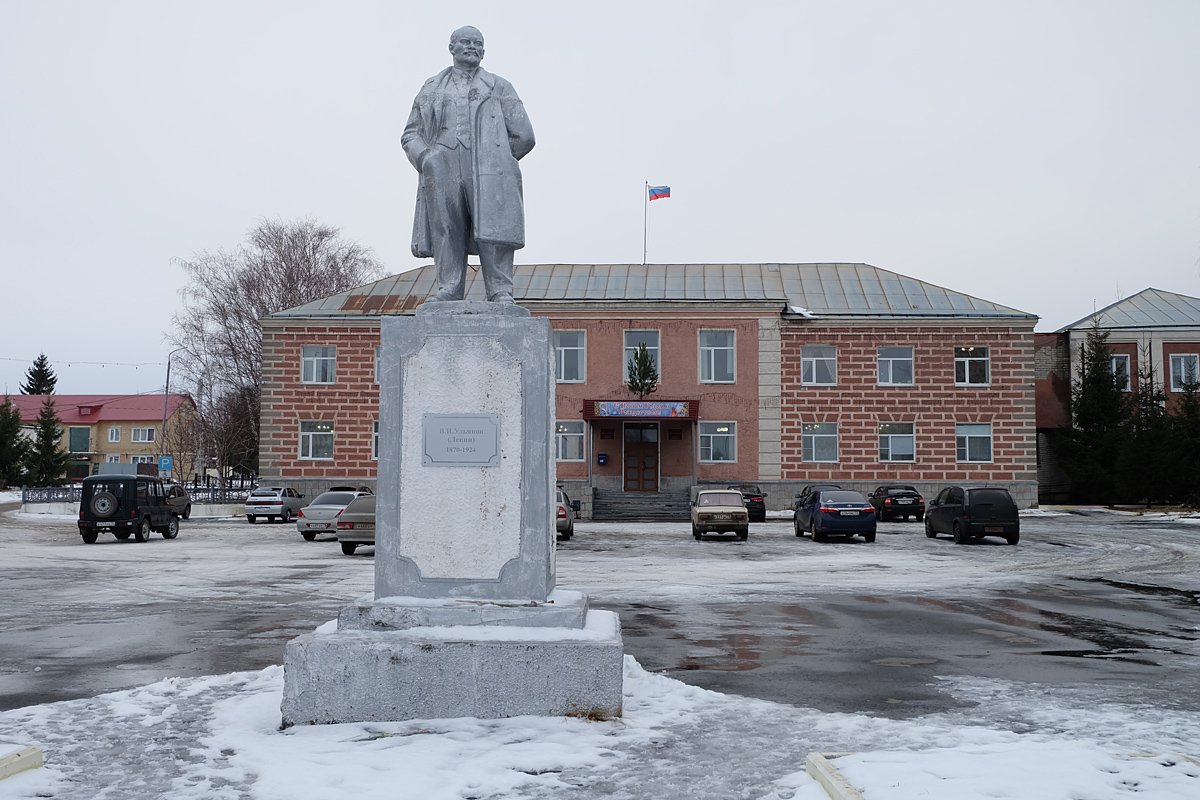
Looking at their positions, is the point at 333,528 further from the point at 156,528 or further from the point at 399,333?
the point at 399,333

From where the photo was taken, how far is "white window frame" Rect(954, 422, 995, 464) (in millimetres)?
42969

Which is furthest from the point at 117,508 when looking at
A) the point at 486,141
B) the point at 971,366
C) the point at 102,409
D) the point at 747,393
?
the point at 102,409

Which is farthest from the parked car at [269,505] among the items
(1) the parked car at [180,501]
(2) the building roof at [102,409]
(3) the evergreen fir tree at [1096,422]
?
(2) the building roof at [102,409]

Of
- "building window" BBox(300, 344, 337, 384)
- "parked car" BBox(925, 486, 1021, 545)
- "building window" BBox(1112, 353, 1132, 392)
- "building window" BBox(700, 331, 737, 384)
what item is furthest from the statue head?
"building window" BBox(1112, 353, 1132, 392)

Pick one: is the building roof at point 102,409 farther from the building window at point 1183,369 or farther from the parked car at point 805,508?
the building window at point 1183,369

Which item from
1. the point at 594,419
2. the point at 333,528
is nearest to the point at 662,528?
the point at 594,419

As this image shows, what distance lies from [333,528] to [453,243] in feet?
77.2

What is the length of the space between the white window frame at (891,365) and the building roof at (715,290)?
1.45 meters

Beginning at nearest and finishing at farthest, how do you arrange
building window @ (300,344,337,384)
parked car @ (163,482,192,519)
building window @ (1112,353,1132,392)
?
parked car @ (163,482,192,519) < building window @ (300,344,337,384) < building window @ (1112,353,1132,392)

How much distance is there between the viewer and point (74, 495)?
164 feet

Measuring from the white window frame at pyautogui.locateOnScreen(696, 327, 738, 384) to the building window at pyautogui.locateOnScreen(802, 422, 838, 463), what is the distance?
3.83 meters

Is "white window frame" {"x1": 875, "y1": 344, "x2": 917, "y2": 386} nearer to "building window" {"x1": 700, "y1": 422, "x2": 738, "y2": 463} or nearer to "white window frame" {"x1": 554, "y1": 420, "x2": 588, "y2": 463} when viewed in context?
"building window" {"x1": 700, "y1": 422, "x2": 738, "y2": 463}

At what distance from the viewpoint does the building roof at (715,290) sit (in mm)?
43875

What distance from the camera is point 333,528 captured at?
29.4 m
